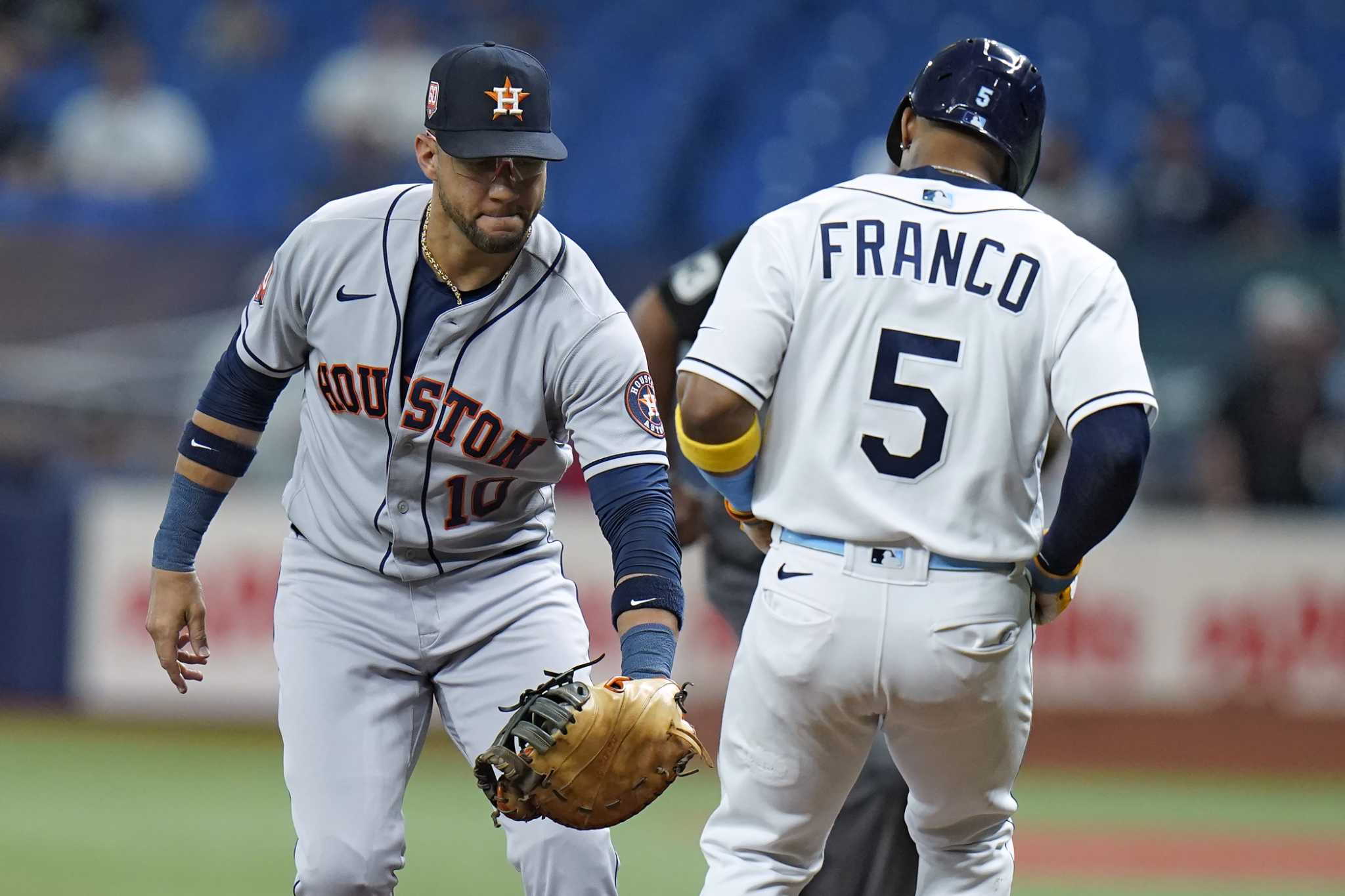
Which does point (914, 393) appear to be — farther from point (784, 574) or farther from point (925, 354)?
point (784, 574)

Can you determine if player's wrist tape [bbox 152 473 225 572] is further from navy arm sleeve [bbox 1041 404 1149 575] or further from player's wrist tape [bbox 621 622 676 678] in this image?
navy arm sleeve [bbox 1041 404 1149 575]

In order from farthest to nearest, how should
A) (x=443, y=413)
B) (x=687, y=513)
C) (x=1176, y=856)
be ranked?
1. (x=1176, y=856)
2. (x=687, y=513)
3. (x=443, y=413)

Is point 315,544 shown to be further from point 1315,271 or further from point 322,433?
point 1315,271

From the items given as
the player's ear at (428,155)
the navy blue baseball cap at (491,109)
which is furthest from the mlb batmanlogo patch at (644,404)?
the player's ear at (428,155)

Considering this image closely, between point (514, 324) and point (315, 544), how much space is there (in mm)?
673

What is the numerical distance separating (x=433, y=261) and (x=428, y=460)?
1.41 ft

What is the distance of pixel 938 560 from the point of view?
3.62 meters

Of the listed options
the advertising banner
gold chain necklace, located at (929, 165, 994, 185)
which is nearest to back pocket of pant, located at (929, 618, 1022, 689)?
gold chain necklace, located at (929, 165, 994, 185)

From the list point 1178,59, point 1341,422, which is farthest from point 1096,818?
point 1178,59

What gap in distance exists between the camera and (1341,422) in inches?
381

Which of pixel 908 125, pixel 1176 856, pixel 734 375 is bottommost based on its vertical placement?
pixel 1176 856

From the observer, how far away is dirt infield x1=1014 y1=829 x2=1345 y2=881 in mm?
7230

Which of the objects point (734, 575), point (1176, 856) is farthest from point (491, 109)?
point (1176, 856)

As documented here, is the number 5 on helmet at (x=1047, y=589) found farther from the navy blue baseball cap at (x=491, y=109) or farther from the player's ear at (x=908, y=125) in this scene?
the navy blue baseball cap at (x=491, y=109)
